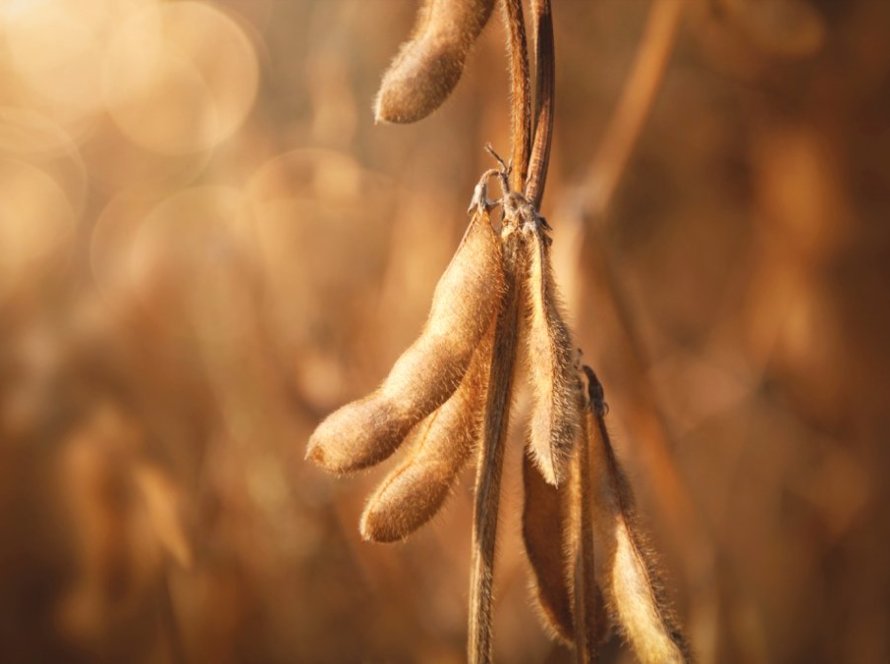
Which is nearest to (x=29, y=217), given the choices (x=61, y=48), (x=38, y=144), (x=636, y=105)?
(x=38, y=144)

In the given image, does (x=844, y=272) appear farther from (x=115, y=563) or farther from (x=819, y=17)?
(x=115, y=563)

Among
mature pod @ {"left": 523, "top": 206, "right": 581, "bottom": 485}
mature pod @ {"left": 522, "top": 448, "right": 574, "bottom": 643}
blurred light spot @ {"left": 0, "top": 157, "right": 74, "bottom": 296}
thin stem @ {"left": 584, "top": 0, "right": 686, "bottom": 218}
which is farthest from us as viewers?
blurred light spot @ {"left": 0, "top": 157, "right": 74, "bottom": 296}

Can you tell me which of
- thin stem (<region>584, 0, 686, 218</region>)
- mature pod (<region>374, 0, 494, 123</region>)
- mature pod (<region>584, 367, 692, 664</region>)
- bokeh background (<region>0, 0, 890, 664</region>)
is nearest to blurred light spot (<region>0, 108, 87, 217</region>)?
bokeh background (<region>0, 0, 890, 664</region>)

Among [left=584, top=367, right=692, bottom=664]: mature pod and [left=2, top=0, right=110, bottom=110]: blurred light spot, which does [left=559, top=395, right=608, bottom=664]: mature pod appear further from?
[left=2, top=0, right=110, bottom=110]: blurred light spot

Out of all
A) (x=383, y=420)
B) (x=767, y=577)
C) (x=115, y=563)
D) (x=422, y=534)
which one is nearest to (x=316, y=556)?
(x=422, y=534)

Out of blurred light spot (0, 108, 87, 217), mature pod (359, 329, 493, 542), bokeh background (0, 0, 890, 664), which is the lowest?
→ mature pod (359, 329, 493, 542)
